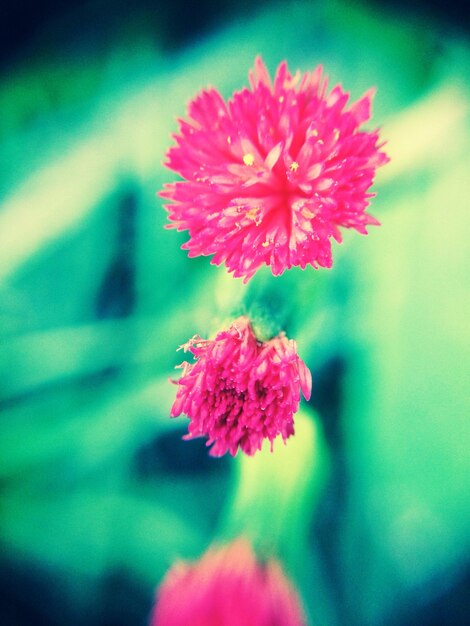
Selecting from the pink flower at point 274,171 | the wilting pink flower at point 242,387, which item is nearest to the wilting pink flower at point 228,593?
the wilting pink flower at point 242,387

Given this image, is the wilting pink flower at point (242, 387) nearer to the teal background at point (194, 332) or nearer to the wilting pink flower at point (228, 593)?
the teal background at point (194, 332)

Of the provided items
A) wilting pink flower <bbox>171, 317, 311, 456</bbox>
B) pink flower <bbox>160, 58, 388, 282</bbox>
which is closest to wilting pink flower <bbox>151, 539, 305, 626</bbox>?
wilting pink flower <bbox>171, 317, 311, 456</bbox>

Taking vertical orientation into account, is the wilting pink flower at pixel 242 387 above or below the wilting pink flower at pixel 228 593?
above

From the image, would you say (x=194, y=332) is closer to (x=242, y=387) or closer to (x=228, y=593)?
(x=242, y=387)

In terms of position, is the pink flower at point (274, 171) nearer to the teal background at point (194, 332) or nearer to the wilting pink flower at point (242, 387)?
the teal background at point (194, 332)

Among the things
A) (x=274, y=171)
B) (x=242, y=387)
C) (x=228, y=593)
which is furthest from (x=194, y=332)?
(x=228, y=593)

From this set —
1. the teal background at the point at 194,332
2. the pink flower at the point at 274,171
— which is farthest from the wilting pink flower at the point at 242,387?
the pink flower at the point at 274,171

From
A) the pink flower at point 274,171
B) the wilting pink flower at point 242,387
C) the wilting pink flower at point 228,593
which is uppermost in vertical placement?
the pink flower at point 274,171
